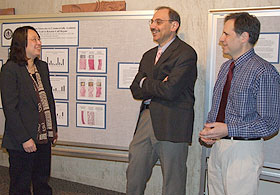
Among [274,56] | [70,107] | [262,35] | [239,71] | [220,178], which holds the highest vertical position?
[262,35]

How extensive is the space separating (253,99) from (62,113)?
194cm

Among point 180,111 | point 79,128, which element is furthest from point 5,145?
point 180,111

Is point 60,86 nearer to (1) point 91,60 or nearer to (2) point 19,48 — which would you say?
(1) point 91,60

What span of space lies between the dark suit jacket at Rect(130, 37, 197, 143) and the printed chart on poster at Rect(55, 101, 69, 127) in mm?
1055

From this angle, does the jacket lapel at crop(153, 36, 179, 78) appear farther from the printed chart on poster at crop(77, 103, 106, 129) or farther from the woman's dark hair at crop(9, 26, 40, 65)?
the woman's dark hair at crop(9, 26, 40, 65)

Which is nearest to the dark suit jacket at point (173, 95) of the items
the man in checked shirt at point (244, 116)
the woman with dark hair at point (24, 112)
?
the man in checked shirt at point (244, 116)

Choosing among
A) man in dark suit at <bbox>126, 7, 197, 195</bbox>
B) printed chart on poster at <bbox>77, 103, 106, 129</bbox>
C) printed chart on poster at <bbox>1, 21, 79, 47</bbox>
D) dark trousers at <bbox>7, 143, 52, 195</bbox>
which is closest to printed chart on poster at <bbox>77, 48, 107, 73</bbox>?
printed chart on poster at <bbox>1, 21, 79, 47</bbox>

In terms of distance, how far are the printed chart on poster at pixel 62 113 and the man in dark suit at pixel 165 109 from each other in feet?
3.07

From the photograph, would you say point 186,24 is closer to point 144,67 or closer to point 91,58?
point 144,67

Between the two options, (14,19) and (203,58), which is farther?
(14,19)

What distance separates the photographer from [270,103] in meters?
1.72

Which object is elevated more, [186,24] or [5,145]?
[186,24]

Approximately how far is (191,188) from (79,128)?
126 centimetres

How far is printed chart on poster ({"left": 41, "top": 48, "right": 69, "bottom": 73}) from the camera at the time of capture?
3012 mm
